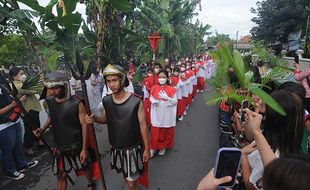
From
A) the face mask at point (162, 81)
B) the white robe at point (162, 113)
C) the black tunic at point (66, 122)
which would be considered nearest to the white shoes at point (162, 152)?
the white robe at point (162, 113)

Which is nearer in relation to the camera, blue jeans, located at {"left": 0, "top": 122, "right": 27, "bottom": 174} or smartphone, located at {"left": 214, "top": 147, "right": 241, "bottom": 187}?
smartphone, located at {"left": 214, "top": 147, "right": 241, "bottom": 187}

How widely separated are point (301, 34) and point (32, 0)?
1527 centimetres

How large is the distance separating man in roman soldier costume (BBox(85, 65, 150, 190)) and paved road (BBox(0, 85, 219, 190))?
866 mm

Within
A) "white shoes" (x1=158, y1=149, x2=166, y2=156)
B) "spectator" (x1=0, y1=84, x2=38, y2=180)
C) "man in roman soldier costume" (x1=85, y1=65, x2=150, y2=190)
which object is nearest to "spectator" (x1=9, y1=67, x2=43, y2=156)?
"spectator" (x1=0, y1=84, x2=38, y2=180)

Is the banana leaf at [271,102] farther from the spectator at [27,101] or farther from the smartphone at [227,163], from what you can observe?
the spectator at [27,101]

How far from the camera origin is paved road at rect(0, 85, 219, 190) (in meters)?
4.08

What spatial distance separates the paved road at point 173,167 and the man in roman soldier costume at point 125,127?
2.84 feet

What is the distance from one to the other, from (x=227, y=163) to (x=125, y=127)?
72.2 inches

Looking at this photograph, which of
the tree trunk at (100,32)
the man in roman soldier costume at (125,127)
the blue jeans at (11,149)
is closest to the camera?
the man in roman soldier costume at (125,127)

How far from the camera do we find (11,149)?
13.8ft

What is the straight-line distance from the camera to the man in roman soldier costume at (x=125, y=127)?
10.2 ft

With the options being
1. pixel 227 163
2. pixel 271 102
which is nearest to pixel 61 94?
pixel 227 163

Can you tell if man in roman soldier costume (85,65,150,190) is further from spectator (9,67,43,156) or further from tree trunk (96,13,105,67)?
tree trunk (96,13,105,67)

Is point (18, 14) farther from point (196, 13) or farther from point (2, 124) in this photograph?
point (196, 13)
